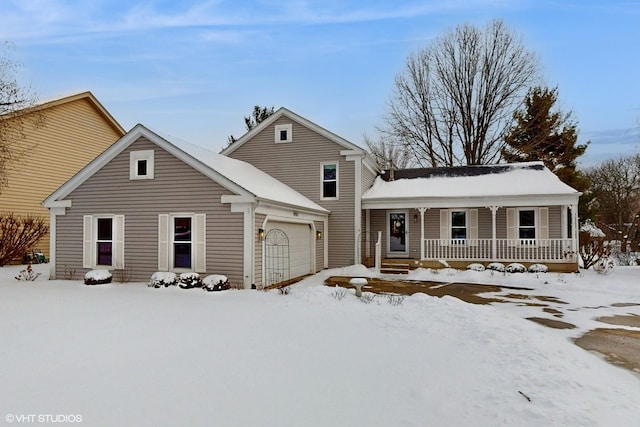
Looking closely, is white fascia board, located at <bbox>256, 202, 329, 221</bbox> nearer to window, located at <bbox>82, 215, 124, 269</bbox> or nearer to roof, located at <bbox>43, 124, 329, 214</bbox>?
roof, located at <bbox>43, 124, 329, 214</bbox>

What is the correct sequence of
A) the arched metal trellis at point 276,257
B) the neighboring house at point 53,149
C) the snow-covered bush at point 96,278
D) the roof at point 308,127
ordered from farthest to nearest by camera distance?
1. the neighboring house at point 53,149
2. the roof at point 308,127
3. the arched metal trellis at point 276,257
4. the snow-covered bush at point 96,278

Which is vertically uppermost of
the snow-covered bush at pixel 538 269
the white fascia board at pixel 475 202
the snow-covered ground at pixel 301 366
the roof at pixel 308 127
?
the roof at pixel 308 127

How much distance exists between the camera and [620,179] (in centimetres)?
3309

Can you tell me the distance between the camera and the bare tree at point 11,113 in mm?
15086

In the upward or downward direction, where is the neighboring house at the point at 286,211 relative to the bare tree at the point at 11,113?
downward

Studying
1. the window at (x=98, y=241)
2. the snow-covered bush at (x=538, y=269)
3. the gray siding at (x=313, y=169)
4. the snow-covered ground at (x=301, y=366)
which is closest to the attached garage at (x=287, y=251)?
the gray siding at (x=313, y=169)

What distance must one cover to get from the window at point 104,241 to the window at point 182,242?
7.78 ft

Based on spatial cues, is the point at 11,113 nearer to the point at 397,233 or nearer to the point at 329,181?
the point at 329,181

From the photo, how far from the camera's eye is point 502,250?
16.1 metres

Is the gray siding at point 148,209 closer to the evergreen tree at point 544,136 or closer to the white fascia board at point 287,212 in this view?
the white fascia board at point 287,212

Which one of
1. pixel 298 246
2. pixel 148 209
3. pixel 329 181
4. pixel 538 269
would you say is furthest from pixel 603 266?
pixel 148 209

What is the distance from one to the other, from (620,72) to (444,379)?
62.2 feet

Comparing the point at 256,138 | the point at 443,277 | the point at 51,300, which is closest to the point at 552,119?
the point at 443,277

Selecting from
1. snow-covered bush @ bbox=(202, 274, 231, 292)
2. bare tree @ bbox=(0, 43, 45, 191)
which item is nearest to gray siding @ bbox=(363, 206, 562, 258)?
snow-covered bush @ bbox=(202, 274, 231, 292)
